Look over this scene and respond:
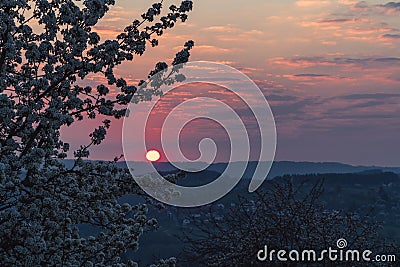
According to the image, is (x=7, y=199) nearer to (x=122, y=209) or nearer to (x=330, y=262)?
(x=122, y=209)

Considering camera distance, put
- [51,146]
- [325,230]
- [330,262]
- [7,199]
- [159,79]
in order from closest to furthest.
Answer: [7,199] < [159,79] < [51,146] < [330,262] < [325,230]

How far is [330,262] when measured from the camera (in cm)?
2155

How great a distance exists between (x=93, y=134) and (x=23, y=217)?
259cm

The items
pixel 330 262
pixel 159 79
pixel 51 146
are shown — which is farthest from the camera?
pixel 330 262

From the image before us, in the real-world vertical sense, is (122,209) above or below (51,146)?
below

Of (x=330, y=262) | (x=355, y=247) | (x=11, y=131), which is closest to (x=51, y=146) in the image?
(x=11, y=131)

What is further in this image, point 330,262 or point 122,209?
point 330,262

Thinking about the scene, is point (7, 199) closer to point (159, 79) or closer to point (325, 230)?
point (159, 79)

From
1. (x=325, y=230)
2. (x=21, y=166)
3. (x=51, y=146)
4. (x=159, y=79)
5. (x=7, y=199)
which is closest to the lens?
(x=21, y=166)

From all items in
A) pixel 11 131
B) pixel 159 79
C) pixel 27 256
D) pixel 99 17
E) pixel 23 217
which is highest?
pixel 99 17

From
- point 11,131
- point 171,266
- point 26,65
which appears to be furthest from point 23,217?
point 26,65

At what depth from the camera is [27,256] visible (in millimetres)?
10586

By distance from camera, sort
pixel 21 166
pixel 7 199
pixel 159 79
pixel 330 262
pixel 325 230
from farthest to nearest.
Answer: pixel 325 230 < pixel 330 262 < pixel 159 79 < pixel 7 199 < pixel 21 166

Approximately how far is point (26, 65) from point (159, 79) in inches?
144
